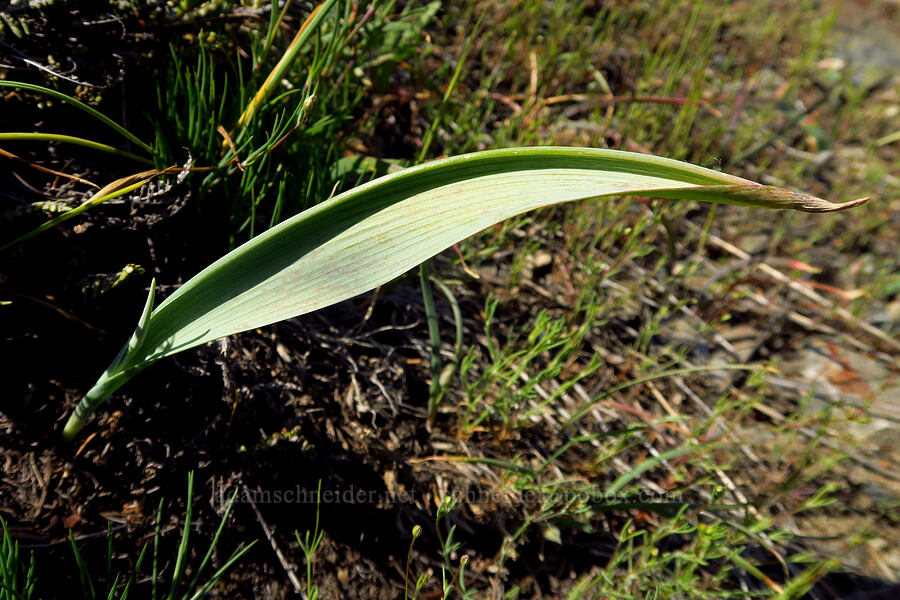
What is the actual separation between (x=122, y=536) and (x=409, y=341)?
2.62 feet

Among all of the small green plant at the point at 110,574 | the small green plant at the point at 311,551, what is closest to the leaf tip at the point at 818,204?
the small green plant at the point at 311,551

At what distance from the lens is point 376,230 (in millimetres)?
903

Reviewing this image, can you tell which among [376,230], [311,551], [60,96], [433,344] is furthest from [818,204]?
[60,96]

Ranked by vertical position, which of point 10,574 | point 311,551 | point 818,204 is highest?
point 818,204

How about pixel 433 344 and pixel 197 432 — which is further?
pixel 433 344

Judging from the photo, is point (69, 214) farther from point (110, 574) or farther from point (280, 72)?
point (110, 574)

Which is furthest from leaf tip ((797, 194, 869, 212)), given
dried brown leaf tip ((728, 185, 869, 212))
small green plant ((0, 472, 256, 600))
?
small green plant ((0, 472, 256, 600))

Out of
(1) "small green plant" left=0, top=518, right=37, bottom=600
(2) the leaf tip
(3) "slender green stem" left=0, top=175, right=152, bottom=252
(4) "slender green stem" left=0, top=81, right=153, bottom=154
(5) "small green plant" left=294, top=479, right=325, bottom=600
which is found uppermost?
(4) "slender green stem" left=0, top=81, right=153, bottom=154

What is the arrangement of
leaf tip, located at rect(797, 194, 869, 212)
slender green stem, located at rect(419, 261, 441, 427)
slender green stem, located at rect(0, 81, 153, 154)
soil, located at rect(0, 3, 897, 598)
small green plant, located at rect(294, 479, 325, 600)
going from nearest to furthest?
leaf tip, located at rect(797, 194, 869, 212) < slender green stem, located at rect(0, 81, 153, 154) < small green plant, located at rect(294, 479, 325, 600) < soil, located at rect(0, 3, 897, 598) < slender green stem, located at rect(419, 261, 441, 427)

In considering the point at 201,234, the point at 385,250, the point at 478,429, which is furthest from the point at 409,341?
the point at 385,250

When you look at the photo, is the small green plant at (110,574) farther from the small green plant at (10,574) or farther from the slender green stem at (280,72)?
the slender green stem at (280,72)

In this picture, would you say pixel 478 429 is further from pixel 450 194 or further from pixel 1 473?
pixel 1 473

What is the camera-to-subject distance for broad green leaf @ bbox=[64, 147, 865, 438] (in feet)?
2.79

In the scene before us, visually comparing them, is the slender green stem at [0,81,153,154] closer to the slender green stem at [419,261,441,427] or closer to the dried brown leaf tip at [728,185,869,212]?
the slender green stem at [419,261,441,427]
